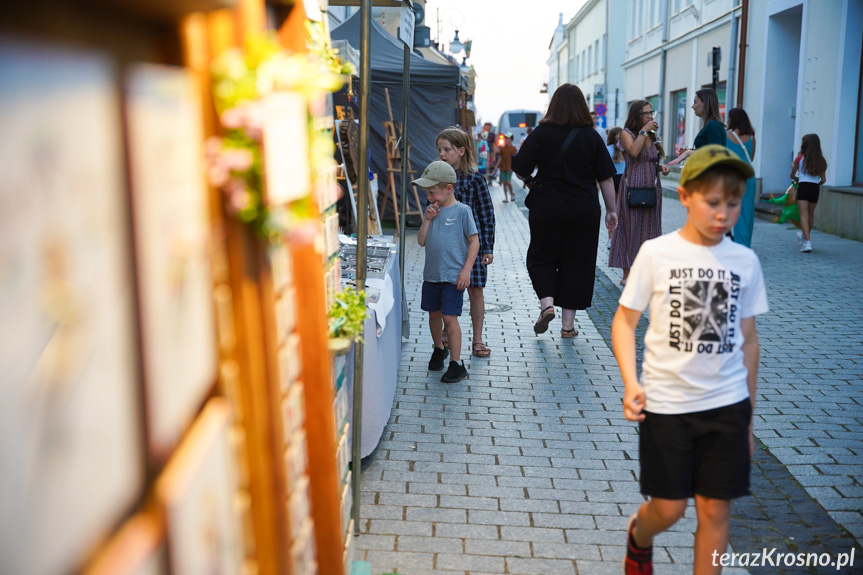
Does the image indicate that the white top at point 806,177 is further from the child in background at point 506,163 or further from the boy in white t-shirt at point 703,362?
the child in background at point 506,163

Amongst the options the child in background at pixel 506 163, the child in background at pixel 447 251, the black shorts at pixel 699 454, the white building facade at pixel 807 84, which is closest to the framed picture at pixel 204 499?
the black shorts at pixel 699 454

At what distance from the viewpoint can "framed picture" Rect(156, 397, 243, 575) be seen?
1.29 m

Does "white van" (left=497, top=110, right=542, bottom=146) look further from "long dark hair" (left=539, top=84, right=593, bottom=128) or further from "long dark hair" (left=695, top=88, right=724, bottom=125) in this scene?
"long dark hair" (left=539, top=84, right=593, bottom=128)

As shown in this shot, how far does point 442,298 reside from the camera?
19.7 feet

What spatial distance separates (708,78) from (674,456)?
23001mm

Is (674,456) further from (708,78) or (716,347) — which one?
(708,78)

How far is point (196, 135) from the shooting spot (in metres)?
1.44

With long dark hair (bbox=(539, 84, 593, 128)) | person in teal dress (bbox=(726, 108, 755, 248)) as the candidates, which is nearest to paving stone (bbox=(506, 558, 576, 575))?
long dark hair (bbox=(539, 84, 593, 128))

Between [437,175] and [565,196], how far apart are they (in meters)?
1.45

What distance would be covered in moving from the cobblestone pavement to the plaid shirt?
105 cm

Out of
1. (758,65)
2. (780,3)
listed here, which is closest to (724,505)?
(780,3)

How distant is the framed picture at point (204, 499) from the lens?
4.22 ft

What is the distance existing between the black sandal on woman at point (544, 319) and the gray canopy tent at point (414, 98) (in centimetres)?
762

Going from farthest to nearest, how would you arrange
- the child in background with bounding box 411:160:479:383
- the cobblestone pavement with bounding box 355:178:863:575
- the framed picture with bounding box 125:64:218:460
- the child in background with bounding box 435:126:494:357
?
1. the child in background with bounding box 435:126:494:357
2. the child in background with bounding box 411:160:479:383
3. the cobblestone pavement with bounding box 355:178:863:575
4. the framed picture with bounding box 125:64:218:460
